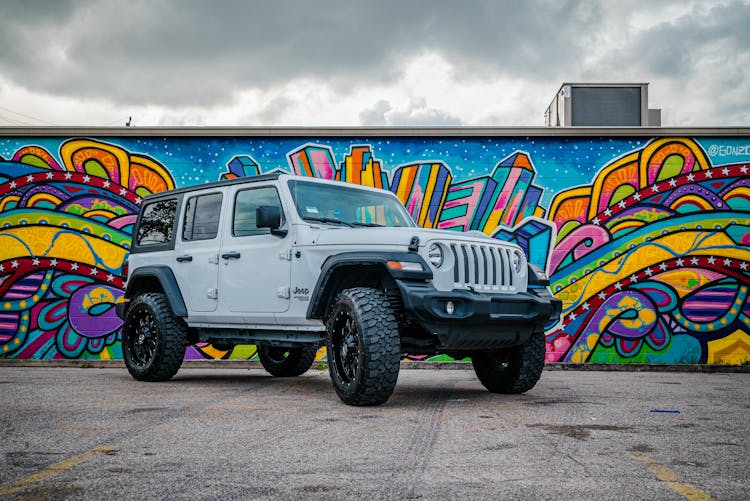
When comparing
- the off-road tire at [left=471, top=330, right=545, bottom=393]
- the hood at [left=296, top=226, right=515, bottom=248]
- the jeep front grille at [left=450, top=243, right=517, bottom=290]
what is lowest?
the off-road tire at [left=471, top=330, right=545, bottom=393]

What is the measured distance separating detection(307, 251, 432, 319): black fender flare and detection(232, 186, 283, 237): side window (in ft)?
4.00

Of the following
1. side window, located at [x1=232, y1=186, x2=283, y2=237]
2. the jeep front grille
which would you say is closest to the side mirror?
side window, located at [x1=232, y1=186, x2=283, y2=237]

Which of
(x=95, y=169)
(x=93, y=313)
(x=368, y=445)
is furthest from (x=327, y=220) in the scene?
(x=95, y=169)

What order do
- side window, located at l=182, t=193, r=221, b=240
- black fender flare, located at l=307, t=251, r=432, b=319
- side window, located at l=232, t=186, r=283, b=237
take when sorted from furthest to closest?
side window, located at l=182, t=193, r=221, b=240 → side window, located at l=232, t=186, r=283, b=237 → black fender flare, located at l=307, t=251, r=432, b=319

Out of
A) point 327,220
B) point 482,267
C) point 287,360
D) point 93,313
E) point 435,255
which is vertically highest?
point 327,220

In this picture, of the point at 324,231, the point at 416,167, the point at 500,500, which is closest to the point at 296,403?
the point at 324,231

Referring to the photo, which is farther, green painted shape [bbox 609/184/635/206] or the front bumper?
green painted shape [bbox 609/184/635/206]

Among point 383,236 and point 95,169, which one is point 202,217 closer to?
point 383,236

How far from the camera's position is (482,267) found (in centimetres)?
664

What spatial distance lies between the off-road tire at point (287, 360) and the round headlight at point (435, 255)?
367 cm

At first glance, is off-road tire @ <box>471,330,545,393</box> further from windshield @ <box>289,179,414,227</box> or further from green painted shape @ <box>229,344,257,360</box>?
green painted shape @ <box>229,344,257,360</box>

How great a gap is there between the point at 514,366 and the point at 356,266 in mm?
2068

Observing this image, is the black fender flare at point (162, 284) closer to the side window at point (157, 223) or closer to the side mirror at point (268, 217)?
the side window at point (157, 223)

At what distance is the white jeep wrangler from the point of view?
6.18m
